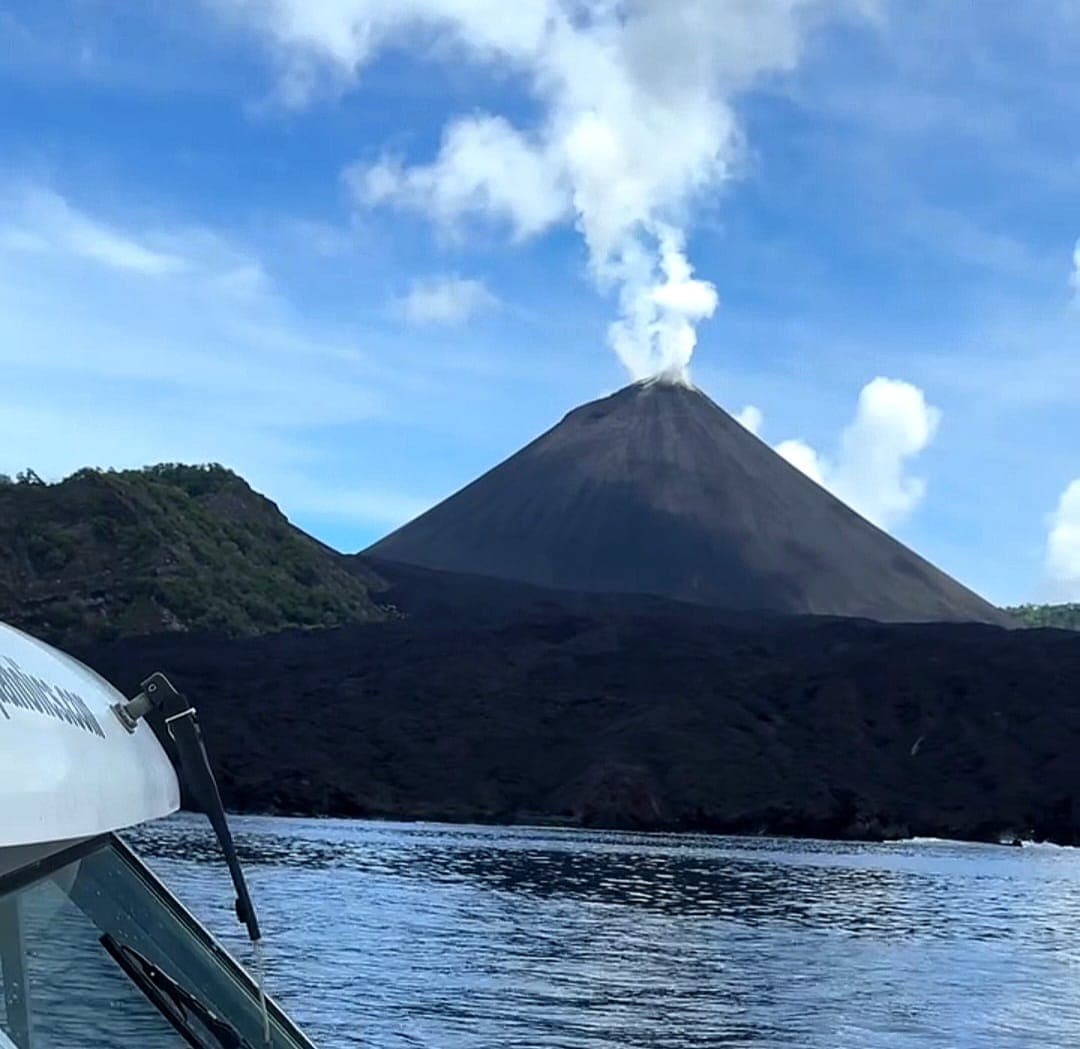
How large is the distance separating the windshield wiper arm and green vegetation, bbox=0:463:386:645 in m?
117

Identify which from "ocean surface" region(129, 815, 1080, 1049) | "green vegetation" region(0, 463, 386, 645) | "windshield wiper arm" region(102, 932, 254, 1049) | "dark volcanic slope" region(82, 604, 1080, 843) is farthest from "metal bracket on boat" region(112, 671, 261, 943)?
"green vegetation" region(0, 463, 386, 645)

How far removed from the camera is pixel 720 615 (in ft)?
532

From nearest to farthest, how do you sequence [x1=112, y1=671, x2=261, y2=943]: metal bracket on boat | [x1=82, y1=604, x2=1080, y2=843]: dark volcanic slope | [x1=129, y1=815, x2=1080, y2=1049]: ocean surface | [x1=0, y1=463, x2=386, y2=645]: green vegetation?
1. [x1=112, y1=671, x2=261, y2=943]: metal bracket on boat
2. [x1=129, y1=815, x2=1080, y2=1049]: ocean surface
3. [x1=82, y1=604, x2=1080, y2=843]: dark volcanic slope
4. [x1=0, y1=463, x2=386, y2=645]: green vegetation

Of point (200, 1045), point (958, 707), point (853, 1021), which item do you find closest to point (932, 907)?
point (853, 1021)

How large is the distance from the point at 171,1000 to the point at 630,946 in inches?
1485

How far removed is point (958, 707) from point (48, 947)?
120 m

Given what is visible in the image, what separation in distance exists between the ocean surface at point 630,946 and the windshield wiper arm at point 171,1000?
22365mm

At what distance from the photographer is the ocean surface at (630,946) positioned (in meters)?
28.7

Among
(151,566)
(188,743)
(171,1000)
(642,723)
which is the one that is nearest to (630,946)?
(171,1000)

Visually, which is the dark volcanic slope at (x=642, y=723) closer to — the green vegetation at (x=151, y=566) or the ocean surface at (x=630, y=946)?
the green vegetation at (x=151, y=566)

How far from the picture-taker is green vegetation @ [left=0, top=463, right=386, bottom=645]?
127 metres

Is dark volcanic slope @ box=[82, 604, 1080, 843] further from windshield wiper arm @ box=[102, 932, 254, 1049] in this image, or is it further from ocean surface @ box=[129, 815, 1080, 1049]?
windshield wiper arm @ box=[102, 932, 254, 1049]

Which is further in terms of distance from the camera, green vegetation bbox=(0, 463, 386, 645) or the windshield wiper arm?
green vegetation bbox=(0, 463, 386, 645)

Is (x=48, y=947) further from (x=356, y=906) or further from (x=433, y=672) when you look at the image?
(x=433, y=672)
